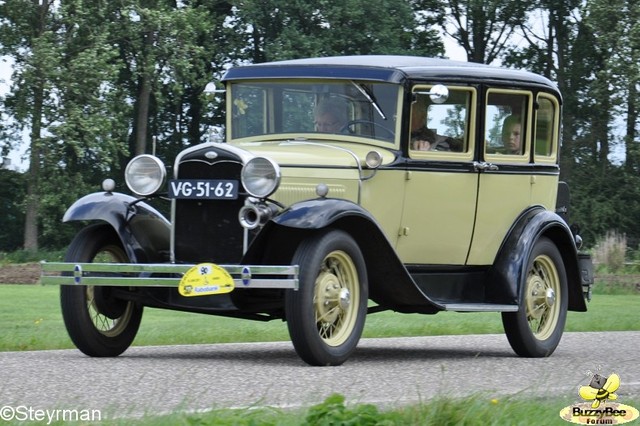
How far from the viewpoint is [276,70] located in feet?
35.5

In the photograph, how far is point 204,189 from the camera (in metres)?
9.38

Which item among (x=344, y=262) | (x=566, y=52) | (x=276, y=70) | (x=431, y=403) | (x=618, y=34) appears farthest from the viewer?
(x=566, y=52)

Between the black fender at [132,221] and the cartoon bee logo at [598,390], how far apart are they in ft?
12.1

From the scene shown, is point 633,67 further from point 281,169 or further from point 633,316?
point 281,169

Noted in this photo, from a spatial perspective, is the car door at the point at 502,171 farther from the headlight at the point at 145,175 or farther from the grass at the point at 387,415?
the grass at the point at 387,415

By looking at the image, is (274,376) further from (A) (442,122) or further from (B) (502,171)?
(B) (502,171)

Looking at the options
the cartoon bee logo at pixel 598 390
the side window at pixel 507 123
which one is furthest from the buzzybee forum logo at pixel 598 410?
the side window at pixel 507 123

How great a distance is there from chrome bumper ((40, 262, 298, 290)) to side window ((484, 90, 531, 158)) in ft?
9.50

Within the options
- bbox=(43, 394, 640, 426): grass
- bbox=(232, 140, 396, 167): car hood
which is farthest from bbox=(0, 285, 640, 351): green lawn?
bbox=(43, 394, 640, 426): grass

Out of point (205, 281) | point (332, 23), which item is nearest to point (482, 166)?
point (205, 281)

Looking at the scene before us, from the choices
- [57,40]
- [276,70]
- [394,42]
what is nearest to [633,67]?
[394,42]

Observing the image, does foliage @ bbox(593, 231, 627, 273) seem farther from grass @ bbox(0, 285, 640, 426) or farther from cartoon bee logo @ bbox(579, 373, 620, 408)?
cartoon bee logo @ bbox(579, 373, 620, 408)

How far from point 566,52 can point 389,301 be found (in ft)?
133

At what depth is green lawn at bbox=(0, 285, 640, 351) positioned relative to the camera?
1245 centimetres
